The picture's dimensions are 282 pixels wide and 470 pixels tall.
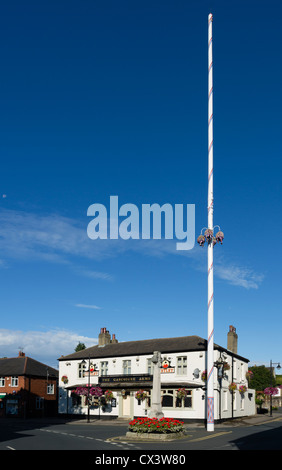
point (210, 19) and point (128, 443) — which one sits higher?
point (210, 19)

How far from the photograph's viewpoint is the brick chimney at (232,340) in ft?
167

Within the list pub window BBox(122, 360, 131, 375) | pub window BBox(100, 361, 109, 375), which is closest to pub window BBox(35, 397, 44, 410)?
pub window BBox(100, 361, 109, 375)

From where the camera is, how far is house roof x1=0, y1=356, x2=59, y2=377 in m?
61.2

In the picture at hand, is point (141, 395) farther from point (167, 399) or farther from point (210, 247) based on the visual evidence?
point (210, 247)

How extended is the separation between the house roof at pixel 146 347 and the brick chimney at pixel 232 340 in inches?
63.8

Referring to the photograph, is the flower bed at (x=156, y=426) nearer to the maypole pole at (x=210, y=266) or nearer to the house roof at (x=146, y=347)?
the maypole pole at (x=210, y=266)

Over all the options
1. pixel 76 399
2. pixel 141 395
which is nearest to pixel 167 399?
pixel 141 395

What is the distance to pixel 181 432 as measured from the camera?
28.4 metres

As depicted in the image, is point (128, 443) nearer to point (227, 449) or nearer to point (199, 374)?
point (227, 449)

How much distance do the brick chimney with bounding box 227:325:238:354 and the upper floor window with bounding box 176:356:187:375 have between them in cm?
806

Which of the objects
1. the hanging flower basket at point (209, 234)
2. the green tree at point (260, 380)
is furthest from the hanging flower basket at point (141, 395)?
the green tree at point (260, 380)

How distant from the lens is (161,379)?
151 feet
